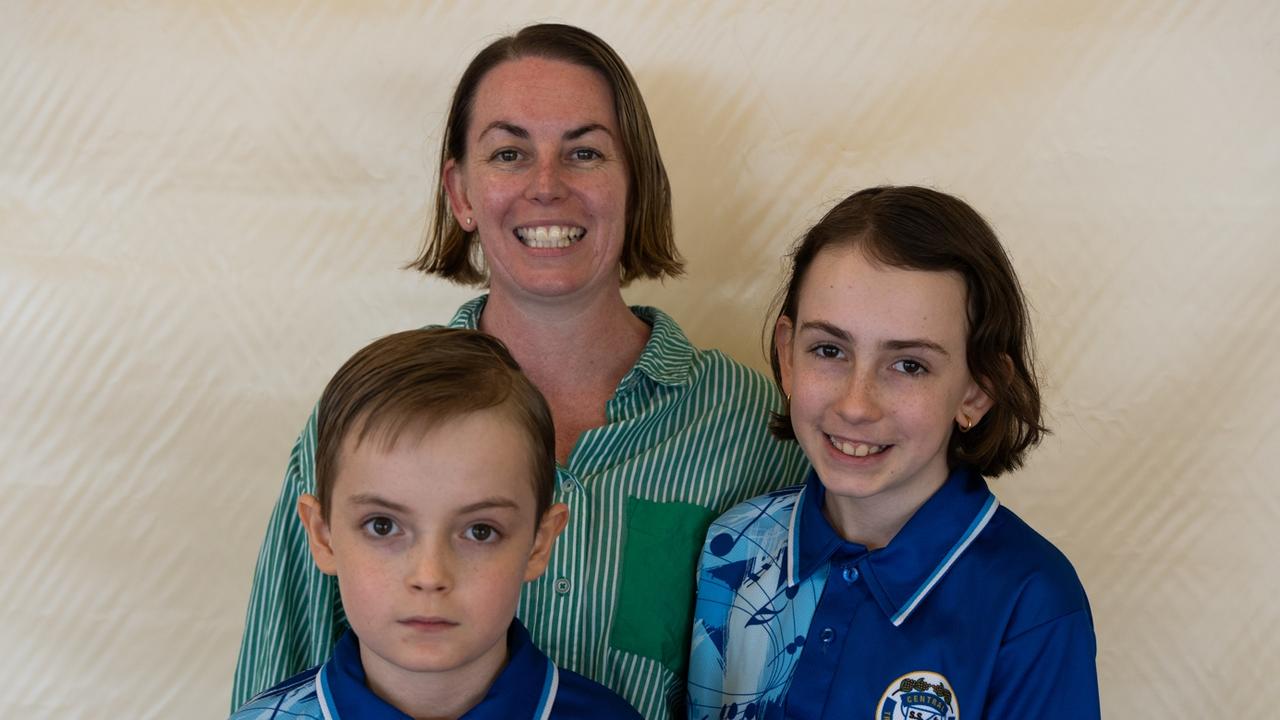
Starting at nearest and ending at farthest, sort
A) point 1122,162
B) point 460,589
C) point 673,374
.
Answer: point 460,589
point 673,374
point 1122,162

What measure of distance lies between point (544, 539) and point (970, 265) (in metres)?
0.67

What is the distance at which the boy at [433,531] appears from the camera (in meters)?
1.46

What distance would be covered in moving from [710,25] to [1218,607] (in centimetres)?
140

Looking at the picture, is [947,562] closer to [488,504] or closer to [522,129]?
[488,504]

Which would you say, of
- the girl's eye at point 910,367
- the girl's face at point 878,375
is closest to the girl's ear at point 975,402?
the girl's face at point 878,375

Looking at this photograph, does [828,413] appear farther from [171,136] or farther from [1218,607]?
[171,136]

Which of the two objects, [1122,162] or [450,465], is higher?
[1122,162]

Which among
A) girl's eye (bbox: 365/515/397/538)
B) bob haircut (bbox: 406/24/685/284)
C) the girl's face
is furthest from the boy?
bob haircut (bbox: 406/24/685/284)

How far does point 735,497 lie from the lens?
2.03 metres

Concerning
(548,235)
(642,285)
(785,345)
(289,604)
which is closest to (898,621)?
(785,345)

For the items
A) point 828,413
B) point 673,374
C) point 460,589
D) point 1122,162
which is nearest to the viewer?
point 460,589

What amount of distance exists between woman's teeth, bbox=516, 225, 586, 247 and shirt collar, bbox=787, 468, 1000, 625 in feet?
1.93

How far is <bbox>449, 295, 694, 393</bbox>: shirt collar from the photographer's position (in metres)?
2.00

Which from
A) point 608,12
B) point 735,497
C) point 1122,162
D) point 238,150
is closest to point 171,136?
point 238,150
